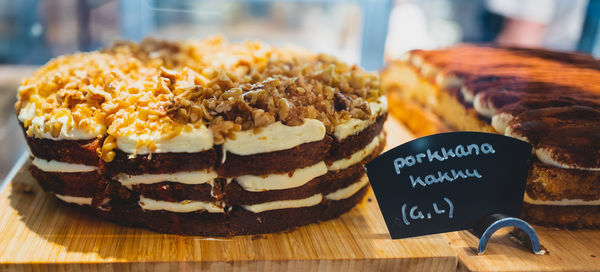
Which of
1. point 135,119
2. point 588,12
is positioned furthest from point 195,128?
point 588,12

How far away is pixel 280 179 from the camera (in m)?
1.91

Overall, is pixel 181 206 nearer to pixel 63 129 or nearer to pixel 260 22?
pixel 63 129

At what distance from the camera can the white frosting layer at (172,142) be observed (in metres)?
1.75

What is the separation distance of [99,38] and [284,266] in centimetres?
243

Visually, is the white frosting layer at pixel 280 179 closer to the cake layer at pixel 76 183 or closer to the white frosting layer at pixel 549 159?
the cake layer at pixel 76 183

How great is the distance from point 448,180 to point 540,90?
95 centimetres

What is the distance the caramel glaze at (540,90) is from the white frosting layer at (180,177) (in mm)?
1344

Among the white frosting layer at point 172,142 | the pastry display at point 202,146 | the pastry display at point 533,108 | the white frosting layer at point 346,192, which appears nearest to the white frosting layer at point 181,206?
the pastry display at point 202,146

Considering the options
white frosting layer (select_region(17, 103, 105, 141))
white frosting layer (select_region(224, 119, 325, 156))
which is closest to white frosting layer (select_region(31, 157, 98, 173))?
white frosting layer (select_region(17, 103, 105, 141))

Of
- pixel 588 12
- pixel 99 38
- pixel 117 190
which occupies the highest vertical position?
pixel 588 12

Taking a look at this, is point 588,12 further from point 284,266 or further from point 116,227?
point 116,227

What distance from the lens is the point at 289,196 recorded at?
1978 millimetres

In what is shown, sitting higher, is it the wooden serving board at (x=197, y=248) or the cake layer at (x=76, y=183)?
the cake layer at (x=76, y=183)

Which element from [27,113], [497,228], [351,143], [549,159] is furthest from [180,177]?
[549,159]
